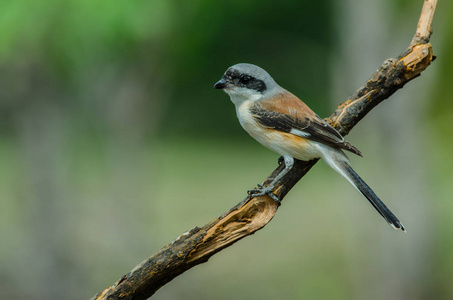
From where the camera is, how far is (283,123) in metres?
4.73

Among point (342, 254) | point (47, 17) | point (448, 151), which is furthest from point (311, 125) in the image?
point (448, 151)

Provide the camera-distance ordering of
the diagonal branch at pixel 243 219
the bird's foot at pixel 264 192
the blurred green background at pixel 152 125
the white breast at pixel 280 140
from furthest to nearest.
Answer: the blurred green background at pixel 152 125 < the white breast at pixel 280 140 < the bird's foot at pixel 264 192 < the diagonal branch at pixel 243 219

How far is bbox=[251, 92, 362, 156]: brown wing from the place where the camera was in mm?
4496

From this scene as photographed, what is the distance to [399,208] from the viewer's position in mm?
8547

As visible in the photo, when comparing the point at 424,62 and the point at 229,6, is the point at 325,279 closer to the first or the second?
the point at 229,6

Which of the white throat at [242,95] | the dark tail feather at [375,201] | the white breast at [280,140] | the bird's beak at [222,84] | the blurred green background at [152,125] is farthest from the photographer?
the blurred green background at [152,125]

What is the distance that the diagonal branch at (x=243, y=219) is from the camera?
3398 millimetres

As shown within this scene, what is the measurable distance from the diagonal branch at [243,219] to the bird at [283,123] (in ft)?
0.46

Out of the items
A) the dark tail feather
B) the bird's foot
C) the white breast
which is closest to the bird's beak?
the white breast

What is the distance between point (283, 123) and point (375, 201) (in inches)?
40.4

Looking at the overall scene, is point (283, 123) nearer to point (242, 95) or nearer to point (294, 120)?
point (294, 120)

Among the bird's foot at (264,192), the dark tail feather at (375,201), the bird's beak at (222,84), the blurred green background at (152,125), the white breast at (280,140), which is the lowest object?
the dark tail feather at (375,201)

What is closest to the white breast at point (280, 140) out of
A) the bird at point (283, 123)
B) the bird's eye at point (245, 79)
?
the bird at point (283, 123)

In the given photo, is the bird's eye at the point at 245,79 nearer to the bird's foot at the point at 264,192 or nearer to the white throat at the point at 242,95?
the white throat at the point at 242,95
